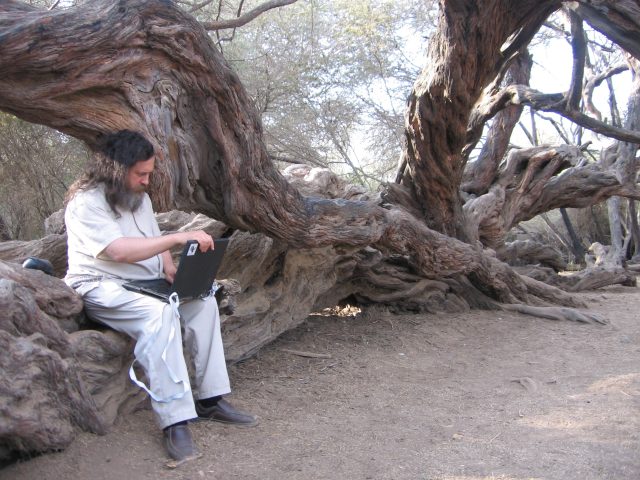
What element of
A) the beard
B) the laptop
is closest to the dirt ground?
the laptop

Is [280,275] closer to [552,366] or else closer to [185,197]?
[185,197]

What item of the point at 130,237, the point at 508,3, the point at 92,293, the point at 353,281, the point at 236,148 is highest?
the point at 508,3

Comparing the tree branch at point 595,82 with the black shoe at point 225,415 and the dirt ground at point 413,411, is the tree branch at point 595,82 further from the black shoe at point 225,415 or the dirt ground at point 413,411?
the black shoe at point 225,415

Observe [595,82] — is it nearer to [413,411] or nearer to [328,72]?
[328,72]

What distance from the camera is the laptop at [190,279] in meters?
3.33

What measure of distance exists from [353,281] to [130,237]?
314 centimetres

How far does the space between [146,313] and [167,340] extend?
0.18m

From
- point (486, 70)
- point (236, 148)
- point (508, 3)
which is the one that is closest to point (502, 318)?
point (486, 70)

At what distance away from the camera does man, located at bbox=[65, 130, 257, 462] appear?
3078 millimetres

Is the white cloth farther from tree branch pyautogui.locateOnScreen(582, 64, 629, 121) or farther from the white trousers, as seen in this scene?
tree branch pyautogui.locateOnScreen(582, 64, 629, 121)

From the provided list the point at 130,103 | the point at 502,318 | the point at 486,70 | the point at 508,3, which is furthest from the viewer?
the point at 502,318

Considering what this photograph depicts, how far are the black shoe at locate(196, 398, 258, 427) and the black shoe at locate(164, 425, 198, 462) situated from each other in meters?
0.42

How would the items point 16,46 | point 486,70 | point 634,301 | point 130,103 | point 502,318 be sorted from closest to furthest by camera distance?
1. point 16,46
2. point 130,103
3. point 486,70
4. point 502,318
5. point 634,301

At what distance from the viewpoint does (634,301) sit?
27.3ft
